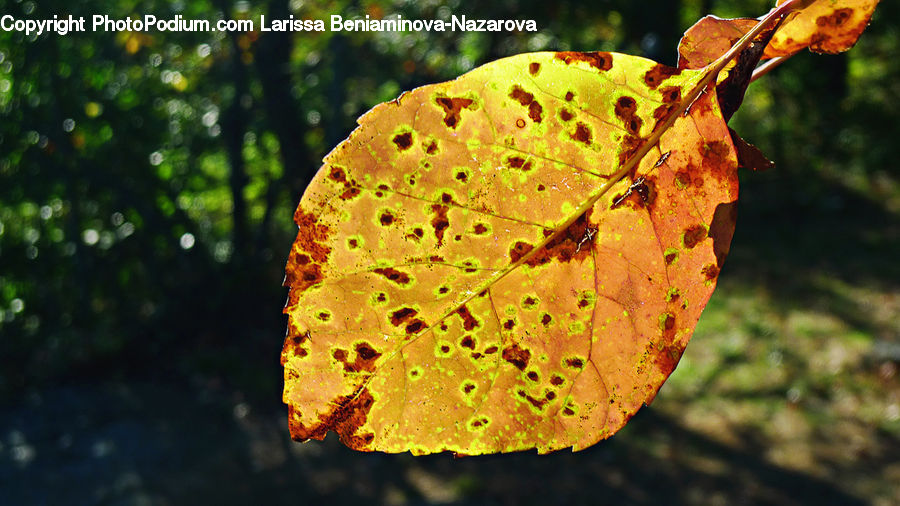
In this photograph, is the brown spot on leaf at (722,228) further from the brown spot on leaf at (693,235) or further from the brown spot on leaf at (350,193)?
the brown spot on leaf at (350,193)

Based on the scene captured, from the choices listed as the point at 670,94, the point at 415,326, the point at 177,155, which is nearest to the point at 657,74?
the point at 670,94

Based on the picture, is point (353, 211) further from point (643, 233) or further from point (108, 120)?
point (108, 120)

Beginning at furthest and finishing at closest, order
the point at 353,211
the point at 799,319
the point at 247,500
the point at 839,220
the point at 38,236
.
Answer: the point at 839,220
the point at 799,319
the point at 38,236
the point at 247,500
the point at 353,211

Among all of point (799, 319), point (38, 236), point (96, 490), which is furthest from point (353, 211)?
point (799, 319)

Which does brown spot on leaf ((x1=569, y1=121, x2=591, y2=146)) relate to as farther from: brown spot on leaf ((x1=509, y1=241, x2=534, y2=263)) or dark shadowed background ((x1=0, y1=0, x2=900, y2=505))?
dark shadowed background ((x1=0, y1=0, x2=900, y2=505))

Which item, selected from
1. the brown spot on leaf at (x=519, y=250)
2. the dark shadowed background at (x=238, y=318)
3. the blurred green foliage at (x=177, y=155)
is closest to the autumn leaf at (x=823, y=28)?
the brown spot on leaf at (x=519, y=250)

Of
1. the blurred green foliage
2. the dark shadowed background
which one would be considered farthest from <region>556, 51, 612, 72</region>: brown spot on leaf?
the blurred green foliage

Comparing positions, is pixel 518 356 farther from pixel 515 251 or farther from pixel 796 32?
pixel 796 32
